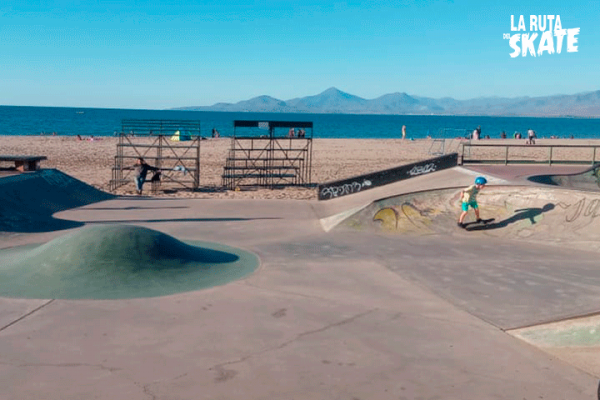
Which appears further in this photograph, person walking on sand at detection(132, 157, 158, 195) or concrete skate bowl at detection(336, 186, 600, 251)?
person walking on sand at detection(132, 157, 158, 195)

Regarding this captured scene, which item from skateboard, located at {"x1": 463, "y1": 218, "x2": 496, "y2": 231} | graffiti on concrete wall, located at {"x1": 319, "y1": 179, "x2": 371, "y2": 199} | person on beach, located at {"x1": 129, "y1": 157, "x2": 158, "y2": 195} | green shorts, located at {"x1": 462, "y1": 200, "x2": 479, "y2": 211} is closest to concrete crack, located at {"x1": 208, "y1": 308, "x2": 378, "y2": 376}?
green shorts, located at {"x1": 462, "y1": 200, "x2": 479, "y2": 211}

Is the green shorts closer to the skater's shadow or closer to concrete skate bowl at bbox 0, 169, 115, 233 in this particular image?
the skater's shadow

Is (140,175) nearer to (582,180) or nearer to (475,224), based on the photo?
(475,224)

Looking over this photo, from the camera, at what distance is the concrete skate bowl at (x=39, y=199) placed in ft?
48.4

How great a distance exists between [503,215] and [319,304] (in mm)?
8107

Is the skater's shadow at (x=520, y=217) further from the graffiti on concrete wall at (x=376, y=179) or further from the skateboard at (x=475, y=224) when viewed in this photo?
the graffiti on concrete wall at (x=376, y=179)

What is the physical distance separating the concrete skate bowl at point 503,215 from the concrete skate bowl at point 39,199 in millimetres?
7667

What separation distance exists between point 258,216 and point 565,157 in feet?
92.8

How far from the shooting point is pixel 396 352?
7.07m

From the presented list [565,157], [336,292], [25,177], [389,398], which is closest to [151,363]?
[389,398]

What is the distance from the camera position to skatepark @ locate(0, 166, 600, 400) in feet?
20.5

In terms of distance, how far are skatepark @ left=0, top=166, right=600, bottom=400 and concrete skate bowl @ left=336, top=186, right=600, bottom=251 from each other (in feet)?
0.14

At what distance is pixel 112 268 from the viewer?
10055 millimetres

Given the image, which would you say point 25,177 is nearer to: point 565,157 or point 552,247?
point 552,247
